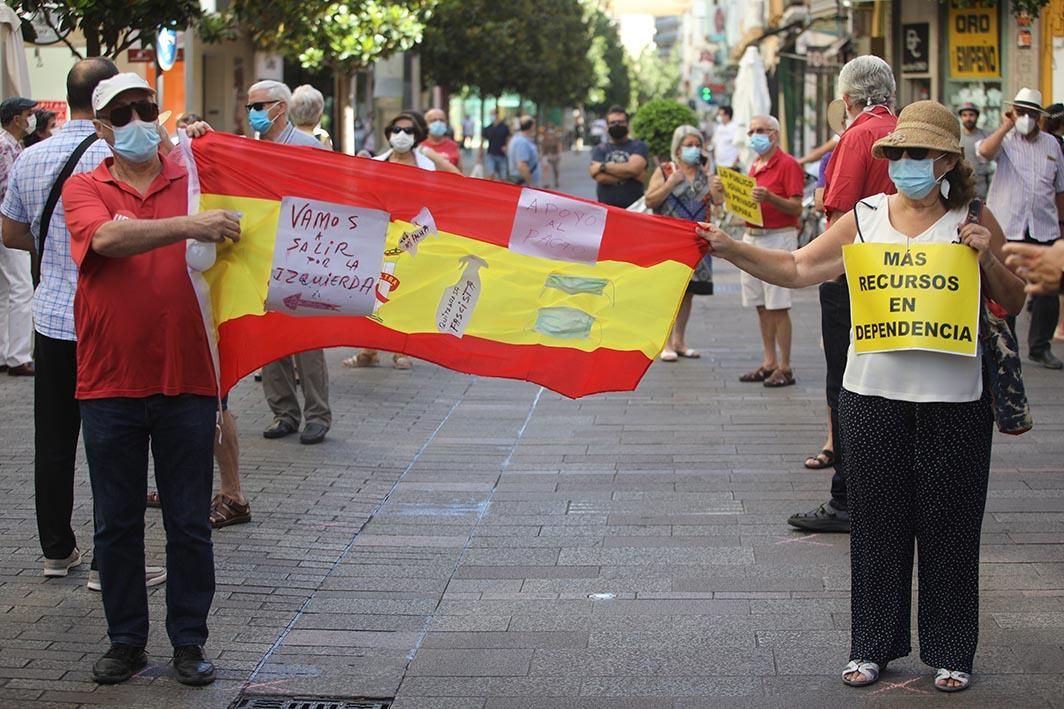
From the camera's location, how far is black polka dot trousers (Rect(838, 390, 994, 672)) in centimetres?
513

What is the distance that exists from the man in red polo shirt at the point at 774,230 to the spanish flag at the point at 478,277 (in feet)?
18.3

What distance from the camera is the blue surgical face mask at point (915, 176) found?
199 inches

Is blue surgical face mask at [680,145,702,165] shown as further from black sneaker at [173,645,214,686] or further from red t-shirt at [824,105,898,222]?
black sneaker at [173,645,214,686]

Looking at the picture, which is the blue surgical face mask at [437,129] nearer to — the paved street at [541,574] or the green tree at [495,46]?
the paved street at [541,574]

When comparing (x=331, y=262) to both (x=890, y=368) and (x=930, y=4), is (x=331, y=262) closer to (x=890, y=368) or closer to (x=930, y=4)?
(x=890, y=368)

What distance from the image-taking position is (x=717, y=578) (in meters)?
6.62

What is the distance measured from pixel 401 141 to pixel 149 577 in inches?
242

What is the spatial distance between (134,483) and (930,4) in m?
17.0

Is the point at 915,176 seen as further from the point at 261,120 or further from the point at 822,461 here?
the point at 261,120

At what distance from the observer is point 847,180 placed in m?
7.06

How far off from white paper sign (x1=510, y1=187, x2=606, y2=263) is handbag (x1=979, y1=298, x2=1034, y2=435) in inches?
60.8

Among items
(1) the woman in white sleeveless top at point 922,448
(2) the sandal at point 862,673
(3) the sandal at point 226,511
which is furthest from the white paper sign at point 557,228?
(3) the sandal at point 226,511

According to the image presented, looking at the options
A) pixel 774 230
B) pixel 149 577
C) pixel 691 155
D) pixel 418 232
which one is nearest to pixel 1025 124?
pixel 774 230

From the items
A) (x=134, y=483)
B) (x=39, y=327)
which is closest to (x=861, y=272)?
(x=134, y=483)
